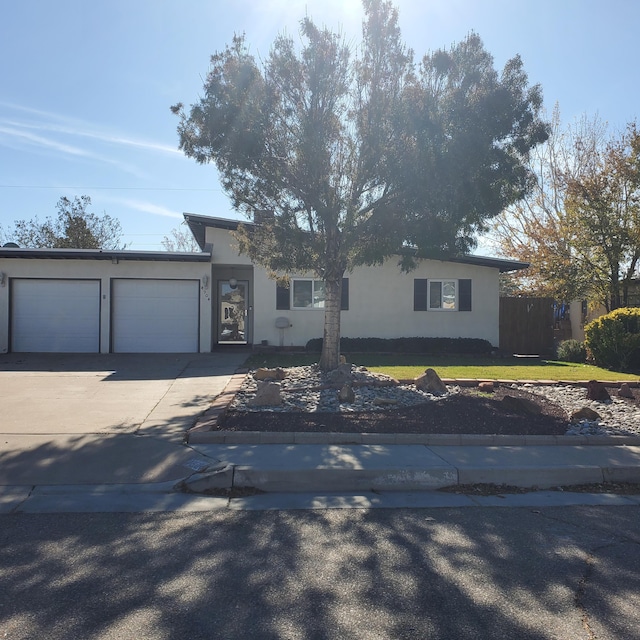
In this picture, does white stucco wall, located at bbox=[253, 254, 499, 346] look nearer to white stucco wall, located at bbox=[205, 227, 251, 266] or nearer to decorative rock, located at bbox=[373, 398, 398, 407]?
white stucco wall, located at bbox=[205, 227, 251, 266]

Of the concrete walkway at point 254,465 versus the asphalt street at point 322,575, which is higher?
the concrete walkway at point 254,465

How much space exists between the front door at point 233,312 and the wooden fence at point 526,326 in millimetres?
9064

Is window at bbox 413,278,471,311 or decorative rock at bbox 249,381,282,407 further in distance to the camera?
window at bbox 413,278,471,311

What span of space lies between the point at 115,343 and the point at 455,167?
12.0 metres

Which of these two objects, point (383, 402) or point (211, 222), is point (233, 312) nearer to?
point (211, 222)

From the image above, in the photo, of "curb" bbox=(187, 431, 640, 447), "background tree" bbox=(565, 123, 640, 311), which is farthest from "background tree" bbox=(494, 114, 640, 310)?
"curb" bbox=(187, 431, 640, 447)

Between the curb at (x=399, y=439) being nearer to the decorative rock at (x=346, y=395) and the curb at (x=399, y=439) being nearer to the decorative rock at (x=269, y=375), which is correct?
the decorative rock at (x=346, y=395)

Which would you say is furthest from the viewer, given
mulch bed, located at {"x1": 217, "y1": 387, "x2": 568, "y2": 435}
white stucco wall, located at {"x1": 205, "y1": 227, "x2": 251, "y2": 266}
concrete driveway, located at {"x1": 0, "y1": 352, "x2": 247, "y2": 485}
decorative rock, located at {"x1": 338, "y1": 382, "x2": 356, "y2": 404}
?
white stucco wall, located at {"x1": 205, "y1": 227, "x2": 251, "y2": 266}

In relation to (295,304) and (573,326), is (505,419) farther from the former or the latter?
(573,326)

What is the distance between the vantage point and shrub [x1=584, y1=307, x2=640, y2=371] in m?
16.2

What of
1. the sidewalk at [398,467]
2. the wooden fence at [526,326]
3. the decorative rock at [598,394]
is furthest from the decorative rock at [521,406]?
the wooden fence at [526,326]

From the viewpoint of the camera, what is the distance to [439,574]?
419 cm

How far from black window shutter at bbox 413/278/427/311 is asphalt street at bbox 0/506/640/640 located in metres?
13.7

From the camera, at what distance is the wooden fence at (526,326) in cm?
2036
